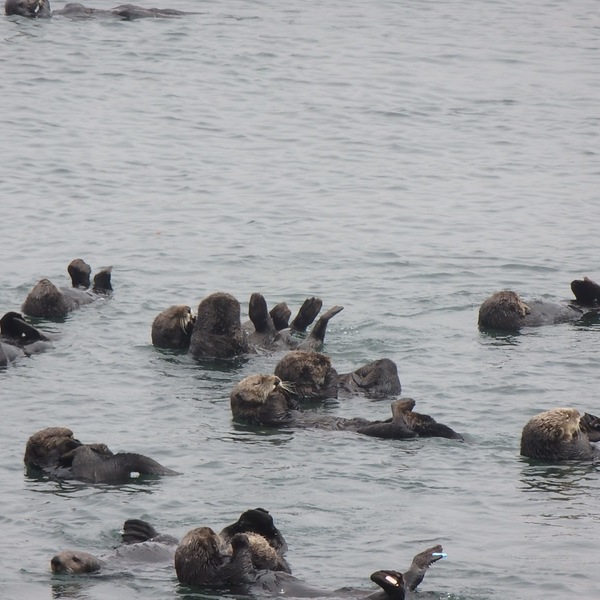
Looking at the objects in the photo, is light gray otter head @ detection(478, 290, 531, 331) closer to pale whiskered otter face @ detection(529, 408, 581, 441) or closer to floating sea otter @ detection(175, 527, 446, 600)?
pale whiskered otter face @ detection(529, 408, 581, 441)

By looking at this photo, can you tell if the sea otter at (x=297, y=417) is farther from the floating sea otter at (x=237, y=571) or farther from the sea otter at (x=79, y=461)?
the floating sea otter at (x=237, y=571)

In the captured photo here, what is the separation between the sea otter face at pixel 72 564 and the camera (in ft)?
25.6

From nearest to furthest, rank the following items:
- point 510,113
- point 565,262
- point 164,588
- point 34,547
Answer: point 164,588 → point 34,547 → point 565,262 → point 510,113

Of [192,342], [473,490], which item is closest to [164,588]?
[473,490]

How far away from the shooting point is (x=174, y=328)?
40.9 ft

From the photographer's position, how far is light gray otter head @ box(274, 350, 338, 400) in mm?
11117

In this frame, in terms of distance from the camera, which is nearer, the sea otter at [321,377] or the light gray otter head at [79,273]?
the sea otter at [321,377]

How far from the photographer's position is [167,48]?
27.2 meters

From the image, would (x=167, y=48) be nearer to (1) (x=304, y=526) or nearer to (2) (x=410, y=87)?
(2) (x=410, y=87)

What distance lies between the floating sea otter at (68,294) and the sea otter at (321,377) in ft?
10.2

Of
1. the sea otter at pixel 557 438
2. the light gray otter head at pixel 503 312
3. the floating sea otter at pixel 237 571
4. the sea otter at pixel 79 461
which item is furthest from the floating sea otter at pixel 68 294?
the floating sea otter at pixel 237 571

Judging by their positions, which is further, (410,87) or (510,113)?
(410,87)


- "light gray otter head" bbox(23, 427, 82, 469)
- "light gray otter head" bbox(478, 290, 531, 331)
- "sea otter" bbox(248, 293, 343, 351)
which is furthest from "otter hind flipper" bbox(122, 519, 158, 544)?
"light gray otter head" bbox(478, 290, 531, 331)

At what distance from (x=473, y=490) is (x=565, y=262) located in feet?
24.0
